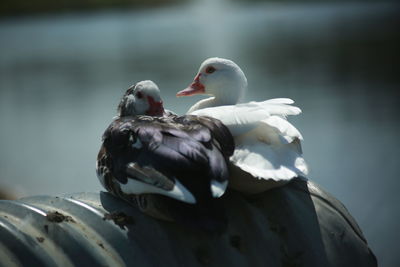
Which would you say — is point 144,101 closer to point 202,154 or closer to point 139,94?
point 139,94

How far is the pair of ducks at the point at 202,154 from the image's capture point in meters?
2.35

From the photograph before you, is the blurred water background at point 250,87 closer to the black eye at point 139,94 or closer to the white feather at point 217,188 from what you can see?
the black eye at point 139,94

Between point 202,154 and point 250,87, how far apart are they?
31.8 ft

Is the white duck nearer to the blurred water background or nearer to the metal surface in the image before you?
the metal surface

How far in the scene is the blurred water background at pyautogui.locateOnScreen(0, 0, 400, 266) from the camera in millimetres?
6978

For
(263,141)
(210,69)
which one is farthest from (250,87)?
(263,141)

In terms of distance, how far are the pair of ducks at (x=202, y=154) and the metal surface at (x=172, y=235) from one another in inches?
4.5

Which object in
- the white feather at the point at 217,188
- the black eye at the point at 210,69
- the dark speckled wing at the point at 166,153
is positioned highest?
the black eye at the point at 210,69

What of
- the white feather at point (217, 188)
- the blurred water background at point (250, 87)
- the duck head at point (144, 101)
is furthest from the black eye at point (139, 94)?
the blurred water background at point (250, 87)

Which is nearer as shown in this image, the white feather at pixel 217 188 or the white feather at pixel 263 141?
the white feather at pixel 217 188

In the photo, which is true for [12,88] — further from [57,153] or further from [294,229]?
[294,229]

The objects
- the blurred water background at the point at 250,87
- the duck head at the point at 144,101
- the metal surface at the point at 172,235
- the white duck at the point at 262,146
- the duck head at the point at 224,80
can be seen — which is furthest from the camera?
the blurred water background at the point at 250,87

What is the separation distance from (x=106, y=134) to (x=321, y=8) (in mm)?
32387

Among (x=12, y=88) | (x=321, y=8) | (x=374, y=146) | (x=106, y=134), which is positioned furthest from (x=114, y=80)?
(x=321, y=8)
